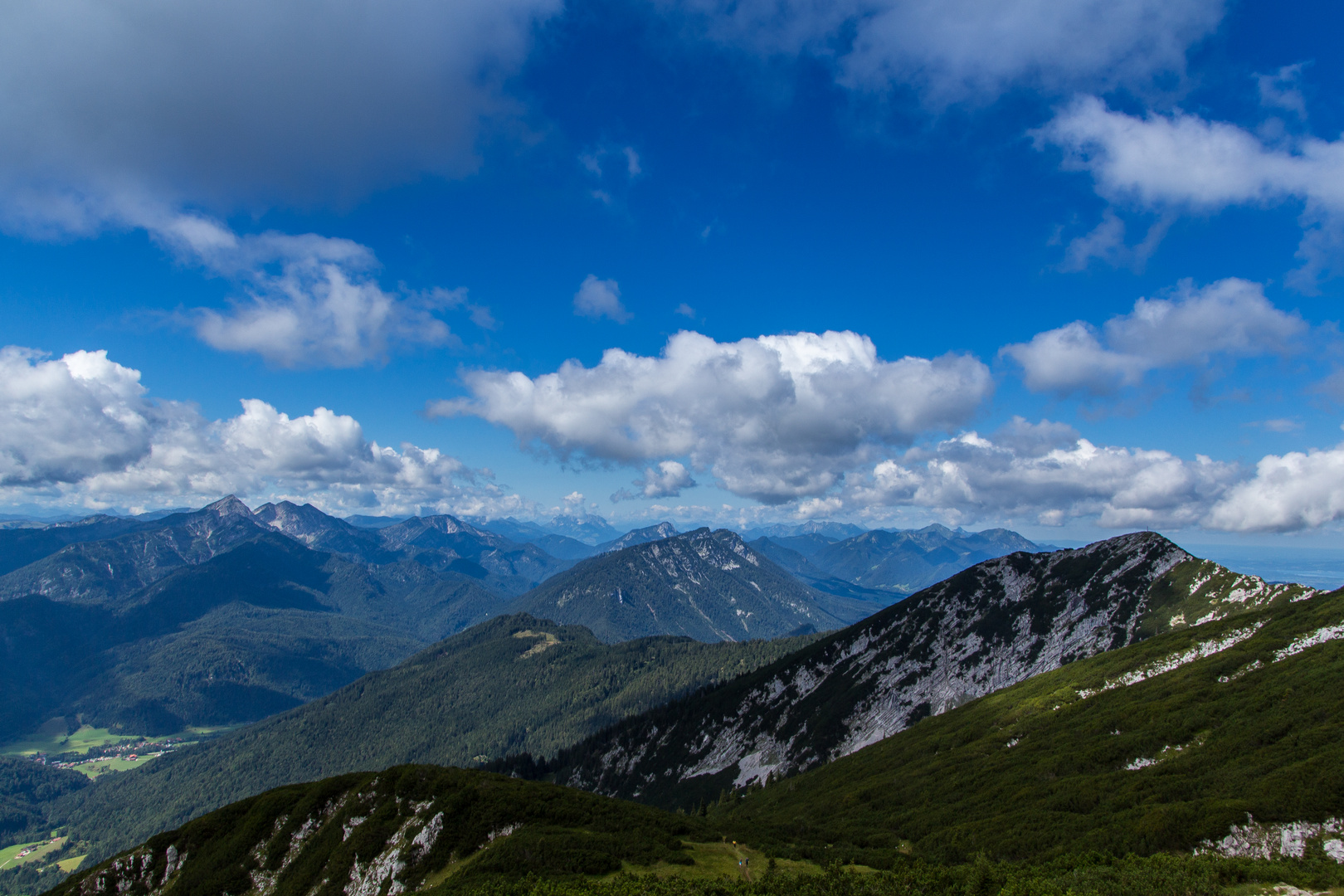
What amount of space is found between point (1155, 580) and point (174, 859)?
9952 inches

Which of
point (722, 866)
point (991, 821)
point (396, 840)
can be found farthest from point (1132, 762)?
point (396, 840)

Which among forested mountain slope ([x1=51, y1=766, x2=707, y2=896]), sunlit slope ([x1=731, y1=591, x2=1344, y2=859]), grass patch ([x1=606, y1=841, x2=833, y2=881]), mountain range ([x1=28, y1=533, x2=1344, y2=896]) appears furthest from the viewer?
sunlit slope ([x1=731, y1=591, x2=1344, y2=859])

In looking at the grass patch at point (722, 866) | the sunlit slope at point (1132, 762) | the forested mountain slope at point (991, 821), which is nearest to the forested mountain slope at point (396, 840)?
the forested mountain slope at point (991, 821)

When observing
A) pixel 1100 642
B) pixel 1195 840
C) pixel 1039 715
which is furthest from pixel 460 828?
pixel 1100 642

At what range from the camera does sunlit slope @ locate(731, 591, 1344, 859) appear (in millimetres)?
62438

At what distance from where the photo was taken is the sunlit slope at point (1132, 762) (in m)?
62.4

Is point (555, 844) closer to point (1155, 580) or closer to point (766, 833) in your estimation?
point (766, 833)

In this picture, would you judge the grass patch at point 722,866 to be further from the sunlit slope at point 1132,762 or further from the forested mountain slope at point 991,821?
the sunlit slope at point 1132,762

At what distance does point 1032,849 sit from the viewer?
71.8 meters

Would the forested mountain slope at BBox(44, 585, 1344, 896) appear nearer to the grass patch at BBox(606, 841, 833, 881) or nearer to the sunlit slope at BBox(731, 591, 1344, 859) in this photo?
the sunlit slope at BBox(731, 591, 1344, 859)

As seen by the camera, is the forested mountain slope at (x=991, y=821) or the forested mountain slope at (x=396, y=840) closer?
the forested mountain slope at (x=991, y=821)

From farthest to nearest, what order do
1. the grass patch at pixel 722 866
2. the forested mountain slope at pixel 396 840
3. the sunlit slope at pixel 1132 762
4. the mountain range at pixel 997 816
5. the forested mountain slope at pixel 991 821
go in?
1. the sunlit slope at pixel 1132 762
2. the forested mountain slope at pixel 396 840
3. the grass patch at pixel 722 866
4. the mountain range at pixel 997 816
5. the forested mountain slope at pixel 991 821

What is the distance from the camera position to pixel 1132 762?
89.4 meters

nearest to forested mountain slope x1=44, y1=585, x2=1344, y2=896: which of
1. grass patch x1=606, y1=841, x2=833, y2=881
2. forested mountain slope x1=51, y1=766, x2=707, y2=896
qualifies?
forested mountain slope x1=51, y1=766, x2=707, y2=896
